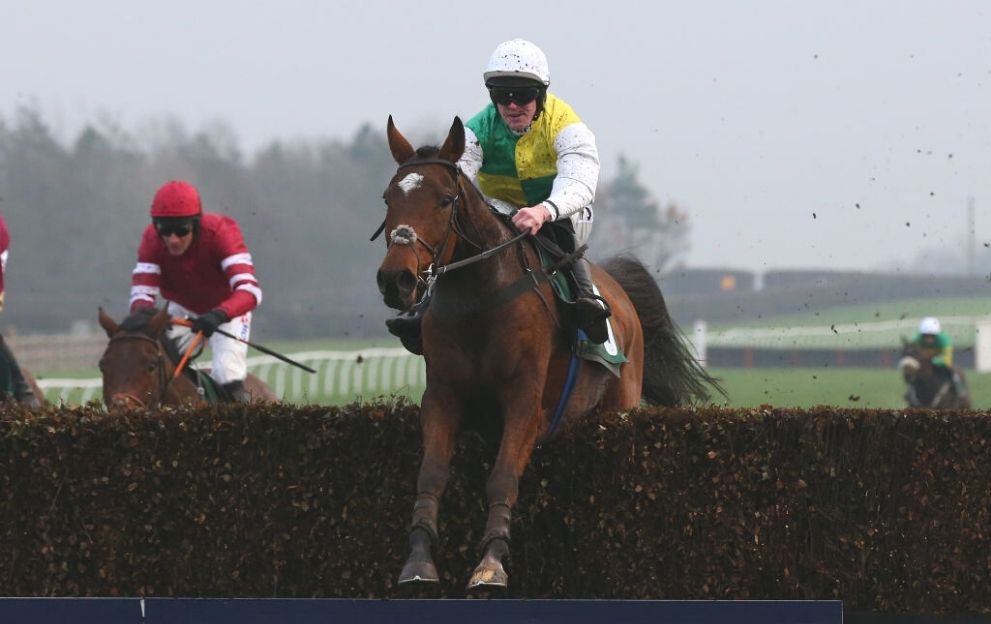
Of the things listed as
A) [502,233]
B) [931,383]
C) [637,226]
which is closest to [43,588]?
[502,233]

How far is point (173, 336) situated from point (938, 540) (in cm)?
396

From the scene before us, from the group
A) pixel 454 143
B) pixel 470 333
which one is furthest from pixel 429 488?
pixel 454 143

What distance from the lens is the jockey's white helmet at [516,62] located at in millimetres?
5664

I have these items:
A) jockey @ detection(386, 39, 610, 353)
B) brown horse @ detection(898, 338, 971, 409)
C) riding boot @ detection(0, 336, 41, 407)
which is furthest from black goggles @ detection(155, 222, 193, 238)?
brown horse @ detection(898, 338, 971, 409)

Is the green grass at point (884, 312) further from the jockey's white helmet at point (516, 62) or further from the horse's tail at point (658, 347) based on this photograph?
the jockey's white helmet at point (516, 62)

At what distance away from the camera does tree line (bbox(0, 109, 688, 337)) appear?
33688 millimetres

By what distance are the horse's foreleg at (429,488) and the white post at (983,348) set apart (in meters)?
30.3

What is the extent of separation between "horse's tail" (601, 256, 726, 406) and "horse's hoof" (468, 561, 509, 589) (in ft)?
9.19

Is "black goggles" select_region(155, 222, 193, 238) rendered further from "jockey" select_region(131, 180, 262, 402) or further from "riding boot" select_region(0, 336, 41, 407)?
"riding boot" select_region(0, 336, 41, 407)

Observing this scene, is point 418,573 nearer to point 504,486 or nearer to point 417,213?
point 504,486

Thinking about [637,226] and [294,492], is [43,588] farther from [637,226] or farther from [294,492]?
[637,226]

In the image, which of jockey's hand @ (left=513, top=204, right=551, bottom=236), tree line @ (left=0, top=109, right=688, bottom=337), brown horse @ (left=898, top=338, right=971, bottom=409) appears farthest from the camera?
tree line @ (left=0, top=109, right=688, bottom=337)

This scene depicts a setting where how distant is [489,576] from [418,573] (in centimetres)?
22

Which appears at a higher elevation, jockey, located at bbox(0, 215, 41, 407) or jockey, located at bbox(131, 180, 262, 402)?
jockey, located at bbox(131, 180, 262, 402)
